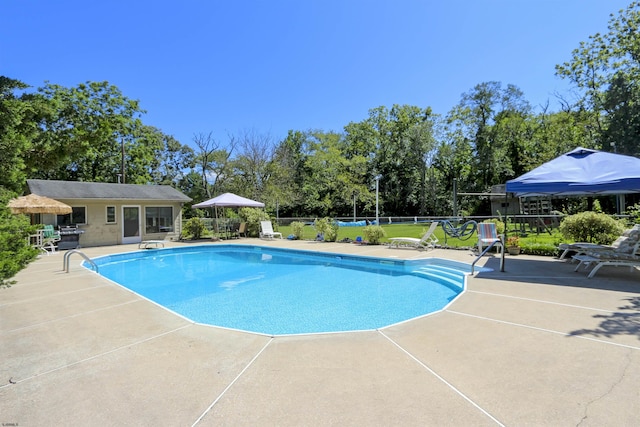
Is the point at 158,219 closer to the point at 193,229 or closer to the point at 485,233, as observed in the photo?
the point at 193,229

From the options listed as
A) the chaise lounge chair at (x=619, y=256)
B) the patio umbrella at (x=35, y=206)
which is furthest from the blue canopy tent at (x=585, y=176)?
the patio umbrella at (x=35, y=206)

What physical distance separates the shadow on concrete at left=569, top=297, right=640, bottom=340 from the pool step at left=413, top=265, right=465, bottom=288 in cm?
296

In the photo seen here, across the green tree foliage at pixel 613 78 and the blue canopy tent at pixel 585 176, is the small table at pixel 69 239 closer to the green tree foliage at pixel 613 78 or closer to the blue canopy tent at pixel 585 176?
the blue canopy tent at pixel 585 176

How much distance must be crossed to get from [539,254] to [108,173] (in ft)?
112

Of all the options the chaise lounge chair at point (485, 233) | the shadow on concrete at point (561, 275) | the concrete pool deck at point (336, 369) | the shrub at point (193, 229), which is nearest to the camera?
the concrete pool deck at point (336, 369)

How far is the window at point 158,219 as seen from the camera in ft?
57.8

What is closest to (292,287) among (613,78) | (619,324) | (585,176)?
(619,324)

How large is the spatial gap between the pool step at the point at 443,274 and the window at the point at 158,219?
48.4 feet

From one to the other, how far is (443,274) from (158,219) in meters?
15.8

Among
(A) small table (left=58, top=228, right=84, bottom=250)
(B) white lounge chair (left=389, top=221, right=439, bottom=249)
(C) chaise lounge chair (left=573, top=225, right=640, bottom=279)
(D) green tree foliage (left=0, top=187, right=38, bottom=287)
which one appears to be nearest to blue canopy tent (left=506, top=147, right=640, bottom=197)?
(C) chaise lounge chair (left=573, top=225, right=640, bottom=279)

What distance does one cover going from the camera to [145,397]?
243 cm

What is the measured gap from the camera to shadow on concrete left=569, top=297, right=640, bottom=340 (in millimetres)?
3500

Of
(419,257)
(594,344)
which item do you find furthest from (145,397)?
(419,257)

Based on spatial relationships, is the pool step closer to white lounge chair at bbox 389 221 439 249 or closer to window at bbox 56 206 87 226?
white lounge chair at bbox 389 221 439 249
